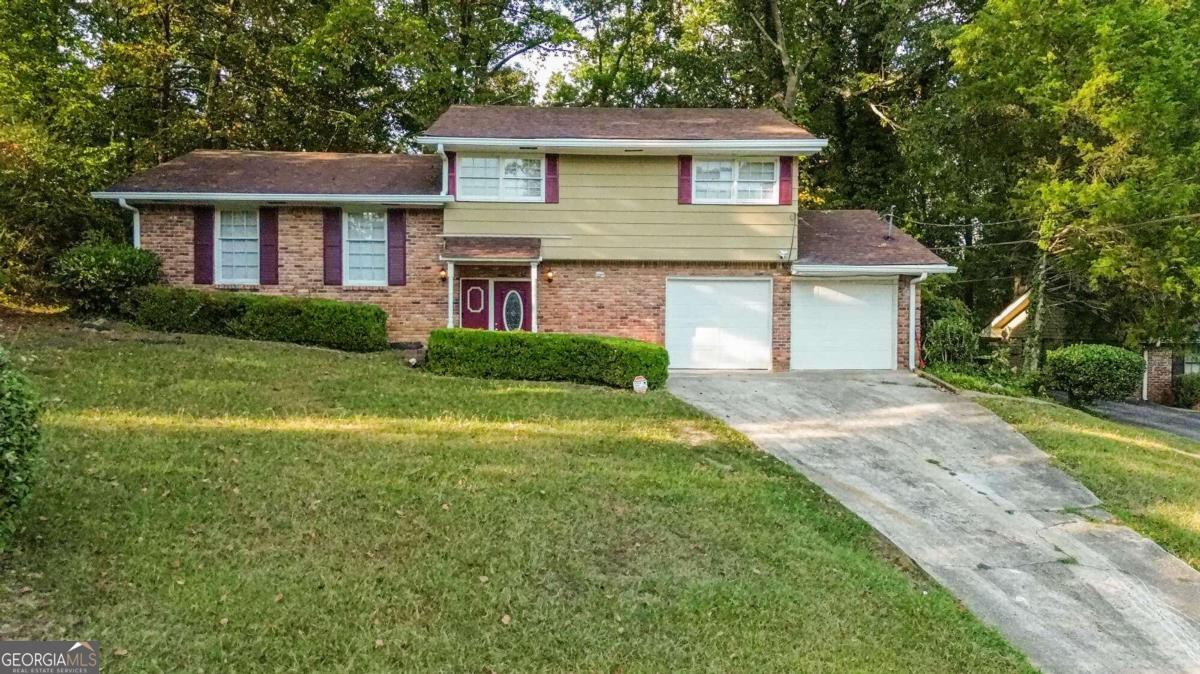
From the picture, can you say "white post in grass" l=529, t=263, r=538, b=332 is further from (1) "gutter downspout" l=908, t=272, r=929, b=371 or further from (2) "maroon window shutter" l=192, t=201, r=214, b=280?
(1) "gutter downspout" l=908, t=272, r=929, b=371

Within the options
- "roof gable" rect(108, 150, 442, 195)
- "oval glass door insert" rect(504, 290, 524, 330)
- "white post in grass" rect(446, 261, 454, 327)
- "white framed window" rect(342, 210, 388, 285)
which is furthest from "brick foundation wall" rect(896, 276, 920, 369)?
"white framed window" rect(342, 210, 388, 285)

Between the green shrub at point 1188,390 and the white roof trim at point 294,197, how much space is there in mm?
22234

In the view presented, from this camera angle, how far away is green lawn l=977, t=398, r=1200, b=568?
6.70 m

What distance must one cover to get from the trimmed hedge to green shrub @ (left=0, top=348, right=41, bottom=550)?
8068 millimetres

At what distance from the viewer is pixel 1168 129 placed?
45.5ft

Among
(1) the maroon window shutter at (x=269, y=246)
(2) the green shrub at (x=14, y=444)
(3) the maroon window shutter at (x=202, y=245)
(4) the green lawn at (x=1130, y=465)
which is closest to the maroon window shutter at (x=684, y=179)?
(4) the green lawn at (x=1130, y=465)

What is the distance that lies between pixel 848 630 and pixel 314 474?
4459 mm

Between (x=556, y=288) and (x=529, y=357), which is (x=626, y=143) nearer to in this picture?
(x=556, y=288)

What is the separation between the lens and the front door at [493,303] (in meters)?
13.9

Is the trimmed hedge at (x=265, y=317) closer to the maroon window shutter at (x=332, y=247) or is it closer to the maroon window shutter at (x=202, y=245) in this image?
the maroon window shutter at (x=202, y=245)

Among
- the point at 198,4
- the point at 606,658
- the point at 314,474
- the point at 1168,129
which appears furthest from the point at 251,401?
the point at 1168,129

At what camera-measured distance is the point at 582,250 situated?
13.6m

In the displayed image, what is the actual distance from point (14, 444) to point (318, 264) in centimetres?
1033

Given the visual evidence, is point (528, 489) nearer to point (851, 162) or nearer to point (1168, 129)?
point (1168, 129)
